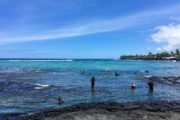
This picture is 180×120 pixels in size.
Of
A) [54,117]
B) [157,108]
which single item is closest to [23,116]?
Result: [54,117]

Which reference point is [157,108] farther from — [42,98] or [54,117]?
[42,98]

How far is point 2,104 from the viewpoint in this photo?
36719 millimetres

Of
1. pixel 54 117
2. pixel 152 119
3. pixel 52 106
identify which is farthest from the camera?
pixel 52 106

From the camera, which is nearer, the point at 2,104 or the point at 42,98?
the point at 2,104

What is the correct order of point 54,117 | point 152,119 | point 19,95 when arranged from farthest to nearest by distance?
point 19,95 → point 54,117 → point 152,119

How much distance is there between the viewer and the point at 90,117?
25.1 metres

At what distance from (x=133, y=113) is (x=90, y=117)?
371 centimetres

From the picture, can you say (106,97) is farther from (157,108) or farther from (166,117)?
(166,117)

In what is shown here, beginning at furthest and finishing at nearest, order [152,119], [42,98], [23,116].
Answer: [42,98], [23,116], [152,119]

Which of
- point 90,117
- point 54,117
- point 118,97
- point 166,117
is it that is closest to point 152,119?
point 166,117

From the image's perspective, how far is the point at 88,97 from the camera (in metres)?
42.6

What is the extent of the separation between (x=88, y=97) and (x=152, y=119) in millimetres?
18712

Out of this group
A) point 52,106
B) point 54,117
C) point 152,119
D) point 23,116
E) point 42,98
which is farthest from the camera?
point 42,98

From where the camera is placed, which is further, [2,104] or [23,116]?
[2,104]
